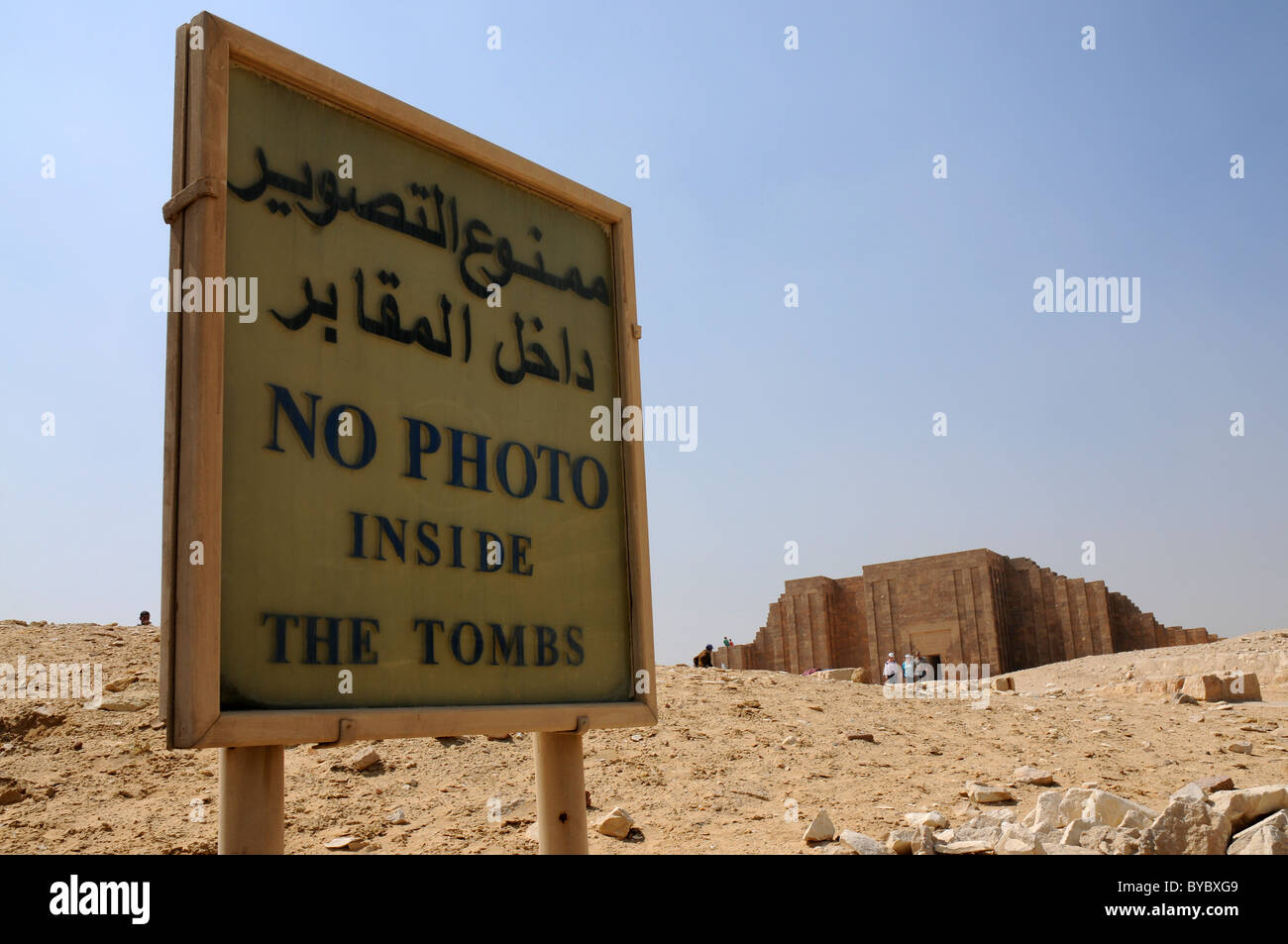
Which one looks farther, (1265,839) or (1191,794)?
(1191,794)

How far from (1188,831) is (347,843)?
4216 mm

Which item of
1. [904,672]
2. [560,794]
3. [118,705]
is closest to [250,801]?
[560,794]

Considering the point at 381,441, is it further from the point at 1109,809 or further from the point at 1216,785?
the point at 1216,785

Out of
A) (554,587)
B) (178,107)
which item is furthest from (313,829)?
(178,107)

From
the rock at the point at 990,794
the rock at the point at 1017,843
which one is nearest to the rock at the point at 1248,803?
the rock at the point at 1017,843

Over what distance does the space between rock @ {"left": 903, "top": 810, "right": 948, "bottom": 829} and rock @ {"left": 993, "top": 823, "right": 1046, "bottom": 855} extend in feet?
1.90

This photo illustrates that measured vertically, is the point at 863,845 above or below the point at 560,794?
below

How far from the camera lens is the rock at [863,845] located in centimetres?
512

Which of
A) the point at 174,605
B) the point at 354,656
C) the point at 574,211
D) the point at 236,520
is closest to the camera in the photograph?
the point at 174,605

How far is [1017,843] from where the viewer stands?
15.5 ft

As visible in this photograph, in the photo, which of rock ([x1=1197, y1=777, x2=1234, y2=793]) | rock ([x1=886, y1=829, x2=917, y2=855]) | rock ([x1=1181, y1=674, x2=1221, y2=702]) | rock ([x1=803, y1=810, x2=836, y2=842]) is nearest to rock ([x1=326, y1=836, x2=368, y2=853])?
rock ([x1=803, y1=810, x2=836, y2=842])
